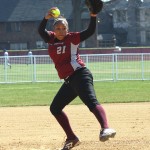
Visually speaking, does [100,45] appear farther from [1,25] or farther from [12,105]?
[12,105]

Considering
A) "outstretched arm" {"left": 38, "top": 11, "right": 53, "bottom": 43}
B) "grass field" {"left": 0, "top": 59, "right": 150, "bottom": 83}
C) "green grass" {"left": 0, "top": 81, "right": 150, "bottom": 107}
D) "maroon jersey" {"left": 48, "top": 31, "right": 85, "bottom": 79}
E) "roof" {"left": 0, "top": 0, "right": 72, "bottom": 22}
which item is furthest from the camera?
"roof" {"left": 0, "top": 0, "right": 72, "bottom": 22}

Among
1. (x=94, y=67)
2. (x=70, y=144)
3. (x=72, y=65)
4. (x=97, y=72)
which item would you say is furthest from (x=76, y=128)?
(x=97, y=72)

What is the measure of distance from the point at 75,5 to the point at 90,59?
1660 inches

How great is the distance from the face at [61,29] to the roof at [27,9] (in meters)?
71.0

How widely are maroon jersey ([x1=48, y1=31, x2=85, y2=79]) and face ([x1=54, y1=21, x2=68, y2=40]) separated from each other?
0.07m

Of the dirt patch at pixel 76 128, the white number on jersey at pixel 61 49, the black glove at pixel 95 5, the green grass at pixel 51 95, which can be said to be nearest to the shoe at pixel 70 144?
the dirt patch at pixel 76 128

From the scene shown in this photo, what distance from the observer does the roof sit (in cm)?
8031

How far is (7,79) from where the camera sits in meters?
28.6

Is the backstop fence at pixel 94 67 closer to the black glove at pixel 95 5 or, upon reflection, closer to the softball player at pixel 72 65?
the softball player at pixel 72 65

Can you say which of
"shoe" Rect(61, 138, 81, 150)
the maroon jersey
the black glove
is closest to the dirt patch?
"shoe" Rect(61, 138, 81, 150)

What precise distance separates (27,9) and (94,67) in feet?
171

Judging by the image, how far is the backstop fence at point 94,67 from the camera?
1130 inches

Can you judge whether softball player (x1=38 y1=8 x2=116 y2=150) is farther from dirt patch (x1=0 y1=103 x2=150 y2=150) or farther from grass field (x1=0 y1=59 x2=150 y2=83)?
grass field (x1=0 y1=59 x2=150 y2=83)

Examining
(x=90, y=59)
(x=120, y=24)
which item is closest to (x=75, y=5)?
(x=120, y=24)
